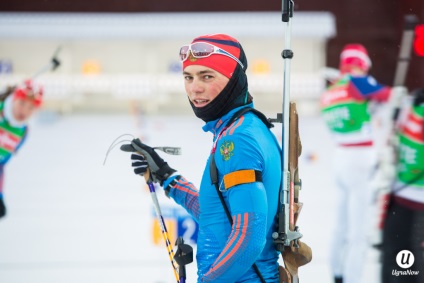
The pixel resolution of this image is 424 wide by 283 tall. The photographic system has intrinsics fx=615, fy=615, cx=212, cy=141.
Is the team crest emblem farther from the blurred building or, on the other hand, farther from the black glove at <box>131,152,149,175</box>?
the blurred building

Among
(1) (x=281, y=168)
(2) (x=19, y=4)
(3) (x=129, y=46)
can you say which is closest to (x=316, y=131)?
(3) (x=129, y=46)

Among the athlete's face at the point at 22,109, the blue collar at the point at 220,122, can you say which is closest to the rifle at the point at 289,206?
the blue collar at the point at 220,122

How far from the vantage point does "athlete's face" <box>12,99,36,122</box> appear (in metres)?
3.56

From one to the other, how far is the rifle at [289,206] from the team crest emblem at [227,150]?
10.0 inches

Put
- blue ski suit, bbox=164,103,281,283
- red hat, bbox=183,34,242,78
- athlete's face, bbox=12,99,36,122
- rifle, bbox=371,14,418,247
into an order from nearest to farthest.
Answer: blue ski suit, bbox=164,103,281,283
red hat, bbox=183,34,242,78
rifle, bbox=371,14,418,247
athlete's face, bbox=12,99,36,122

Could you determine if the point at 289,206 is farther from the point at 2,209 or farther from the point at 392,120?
the point at 2,209

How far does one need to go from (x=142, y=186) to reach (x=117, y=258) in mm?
1296

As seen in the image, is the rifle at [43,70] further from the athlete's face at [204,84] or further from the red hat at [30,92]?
the athlete's face at [204,84]

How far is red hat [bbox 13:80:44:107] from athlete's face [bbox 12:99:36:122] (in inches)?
1.2

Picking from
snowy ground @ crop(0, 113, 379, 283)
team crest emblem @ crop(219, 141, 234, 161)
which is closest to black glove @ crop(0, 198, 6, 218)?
snowy ground @ crop(0, 113, 379, 283)

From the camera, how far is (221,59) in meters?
1.71

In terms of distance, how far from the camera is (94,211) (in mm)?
4254

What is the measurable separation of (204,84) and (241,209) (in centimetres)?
39

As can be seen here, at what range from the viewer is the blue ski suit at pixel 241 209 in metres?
1.53
